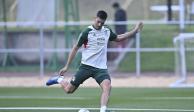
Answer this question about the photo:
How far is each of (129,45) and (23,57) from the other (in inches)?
149

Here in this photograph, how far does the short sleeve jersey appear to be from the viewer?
46.3ft

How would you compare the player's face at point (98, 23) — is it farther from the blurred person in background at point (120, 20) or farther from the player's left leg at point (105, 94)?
the blurred person in background at point (120, 20)

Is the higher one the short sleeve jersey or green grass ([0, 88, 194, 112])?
the short sleeve jersey

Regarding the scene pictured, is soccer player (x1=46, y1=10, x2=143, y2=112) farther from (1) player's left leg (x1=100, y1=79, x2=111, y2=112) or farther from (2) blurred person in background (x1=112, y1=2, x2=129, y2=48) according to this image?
(2) blurred person in background (x1=112, y1=2, x2=129, y2=48)

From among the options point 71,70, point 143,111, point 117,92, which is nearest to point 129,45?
point 71,70

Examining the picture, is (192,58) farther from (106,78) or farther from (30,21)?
(106,78)

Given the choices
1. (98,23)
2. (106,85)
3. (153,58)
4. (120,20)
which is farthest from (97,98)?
(153,58)

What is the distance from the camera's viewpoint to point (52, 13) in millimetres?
29438

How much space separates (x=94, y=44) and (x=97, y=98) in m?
4.95

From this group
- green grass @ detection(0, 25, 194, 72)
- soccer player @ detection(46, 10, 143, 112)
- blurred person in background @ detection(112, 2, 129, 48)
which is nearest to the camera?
soccer player @ detection(46, 10, 143, 112)

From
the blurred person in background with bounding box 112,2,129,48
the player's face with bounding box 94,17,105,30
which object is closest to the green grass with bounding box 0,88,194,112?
the player's face with bounding box 94,17,105,30

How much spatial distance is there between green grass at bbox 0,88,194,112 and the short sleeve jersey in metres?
1.74

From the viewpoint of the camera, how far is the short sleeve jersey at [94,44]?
14.1m

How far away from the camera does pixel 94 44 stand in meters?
14.2
